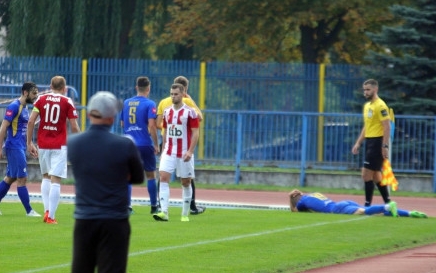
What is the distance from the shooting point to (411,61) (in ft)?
103

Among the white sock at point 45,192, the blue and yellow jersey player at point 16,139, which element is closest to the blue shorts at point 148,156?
the blue and yellow jersey player at point 16,139

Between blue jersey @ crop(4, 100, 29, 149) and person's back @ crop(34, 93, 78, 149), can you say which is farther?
blue jersey @ crop(4, 100, 29, 149)

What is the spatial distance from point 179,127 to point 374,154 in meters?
4.14

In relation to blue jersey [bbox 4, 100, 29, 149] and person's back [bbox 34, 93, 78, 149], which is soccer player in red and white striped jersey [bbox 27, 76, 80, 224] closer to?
person's back [bbox 34, 93, 78, 149]

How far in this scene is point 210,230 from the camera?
16.9m

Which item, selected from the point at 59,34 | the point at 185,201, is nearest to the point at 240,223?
the point at 185,201

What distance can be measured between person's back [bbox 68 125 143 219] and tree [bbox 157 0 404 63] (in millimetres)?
29218

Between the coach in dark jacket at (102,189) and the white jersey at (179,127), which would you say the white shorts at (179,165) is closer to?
the white jersey at (179,127)

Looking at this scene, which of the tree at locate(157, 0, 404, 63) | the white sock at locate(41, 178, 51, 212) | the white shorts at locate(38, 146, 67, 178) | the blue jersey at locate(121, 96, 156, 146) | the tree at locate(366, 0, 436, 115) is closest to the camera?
the white shorts at locate(38, 146, 67, 178)

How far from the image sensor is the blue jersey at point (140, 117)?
62.3ft

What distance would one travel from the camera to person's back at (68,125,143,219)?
892 cm

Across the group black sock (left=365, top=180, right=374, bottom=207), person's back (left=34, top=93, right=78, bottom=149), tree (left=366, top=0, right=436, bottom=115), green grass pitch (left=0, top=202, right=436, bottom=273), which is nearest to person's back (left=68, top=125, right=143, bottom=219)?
green grass pitch (left=0, top=202, right=436, bottom=273)

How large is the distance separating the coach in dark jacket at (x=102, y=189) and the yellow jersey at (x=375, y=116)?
1200 centimetres

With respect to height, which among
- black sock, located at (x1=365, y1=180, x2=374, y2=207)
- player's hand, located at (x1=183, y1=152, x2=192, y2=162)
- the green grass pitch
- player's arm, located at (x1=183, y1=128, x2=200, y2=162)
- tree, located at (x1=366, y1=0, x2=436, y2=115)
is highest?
tree, located at (x1=366, y1=0, x2=436, y2=115)
